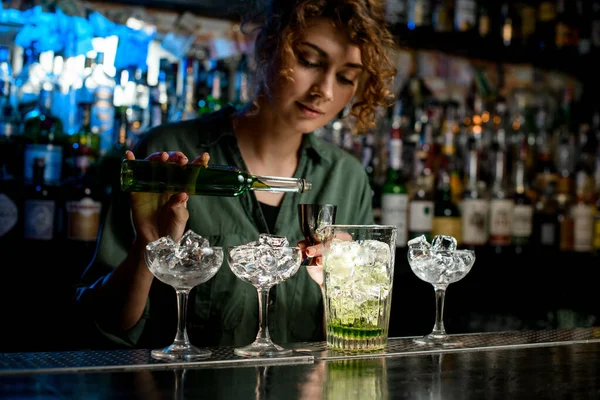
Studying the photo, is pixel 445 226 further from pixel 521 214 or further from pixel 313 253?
pixel 313 253

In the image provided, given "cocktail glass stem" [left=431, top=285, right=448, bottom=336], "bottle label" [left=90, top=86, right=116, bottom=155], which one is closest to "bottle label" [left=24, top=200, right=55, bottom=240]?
"bottle label" [left=90, top=86, right=116, bottom=155]

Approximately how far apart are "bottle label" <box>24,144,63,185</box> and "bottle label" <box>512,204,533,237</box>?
1668 mm

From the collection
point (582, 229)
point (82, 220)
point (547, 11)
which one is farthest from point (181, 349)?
point (547, 11)

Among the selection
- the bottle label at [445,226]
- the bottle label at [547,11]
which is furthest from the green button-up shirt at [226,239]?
the bottle label at [547,11]

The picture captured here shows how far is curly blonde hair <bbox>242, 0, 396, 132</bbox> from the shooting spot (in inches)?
64.4

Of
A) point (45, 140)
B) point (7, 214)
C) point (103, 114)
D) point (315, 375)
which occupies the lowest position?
point (315, 375)

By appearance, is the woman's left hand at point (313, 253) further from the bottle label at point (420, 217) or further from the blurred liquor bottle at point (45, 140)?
the bottle label at point (420, 217)

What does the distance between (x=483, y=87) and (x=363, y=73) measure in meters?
1.77

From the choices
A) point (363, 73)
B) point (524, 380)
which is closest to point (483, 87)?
point (363, 73)

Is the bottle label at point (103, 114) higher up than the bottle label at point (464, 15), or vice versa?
the bottle label at point (464, 15)

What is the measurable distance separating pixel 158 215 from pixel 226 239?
41 cm

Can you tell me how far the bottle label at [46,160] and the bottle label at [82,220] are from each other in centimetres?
12

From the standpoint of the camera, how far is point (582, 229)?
9.87 ft

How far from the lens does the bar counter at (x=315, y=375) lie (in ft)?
2.86
